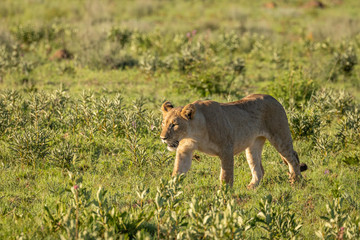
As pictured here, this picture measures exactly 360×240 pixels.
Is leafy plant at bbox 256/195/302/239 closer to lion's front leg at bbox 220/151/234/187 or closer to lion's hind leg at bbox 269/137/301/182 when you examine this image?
lion's front leg at bbox 220/151/234/187

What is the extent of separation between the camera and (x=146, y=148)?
293 inches

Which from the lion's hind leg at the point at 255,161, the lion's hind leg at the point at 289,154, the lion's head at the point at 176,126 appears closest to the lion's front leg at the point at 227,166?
the lion's head at the point at 176,126

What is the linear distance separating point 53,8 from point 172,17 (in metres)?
10.1

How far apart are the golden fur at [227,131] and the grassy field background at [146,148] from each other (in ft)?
1.51

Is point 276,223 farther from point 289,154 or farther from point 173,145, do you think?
point 289,154

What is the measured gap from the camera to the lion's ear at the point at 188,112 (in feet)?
17.3

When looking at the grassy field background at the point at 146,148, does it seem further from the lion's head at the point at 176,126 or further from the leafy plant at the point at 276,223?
the lion's head at the point at 176,126

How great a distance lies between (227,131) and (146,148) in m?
2.23

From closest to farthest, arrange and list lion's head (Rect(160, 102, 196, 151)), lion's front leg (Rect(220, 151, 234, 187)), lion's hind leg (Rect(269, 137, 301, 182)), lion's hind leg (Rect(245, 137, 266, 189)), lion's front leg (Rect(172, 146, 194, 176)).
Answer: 1. lion's head (Rect(160, 102, 196, 151))
2. lion's front leg (Rect(220, 151, 234, 187))
3. lion's front leg (Rect(172, 146, 194, 176))
4. lion's hind leg (Rect(269, 137, 301, 182))
5. lion's hind leg (Rect(245, 137, 266, 189))

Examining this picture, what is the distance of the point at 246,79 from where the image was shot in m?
14.6

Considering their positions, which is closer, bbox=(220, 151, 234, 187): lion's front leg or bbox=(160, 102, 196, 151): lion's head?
bbox=(160, 102, 196, 151): lion's head

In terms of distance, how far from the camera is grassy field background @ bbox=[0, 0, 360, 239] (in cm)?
430

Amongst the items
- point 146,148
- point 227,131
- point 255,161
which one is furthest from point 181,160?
point 146,148

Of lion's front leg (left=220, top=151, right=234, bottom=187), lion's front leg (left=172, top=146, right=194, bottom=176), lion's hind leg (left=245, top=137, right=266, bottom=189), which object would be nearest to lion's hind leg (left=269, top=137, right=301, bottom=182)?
lion's hind leg (left=245, top=137, right=266, bottom=189)
